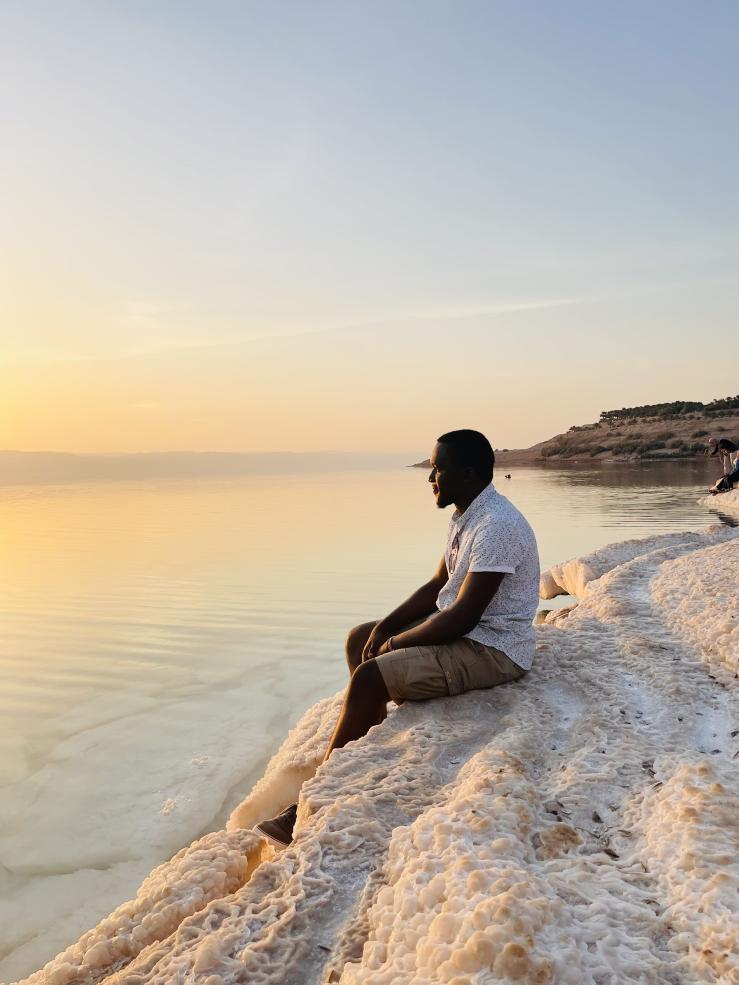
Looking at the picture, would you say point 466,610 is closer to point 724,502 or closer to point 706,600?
point 706,600

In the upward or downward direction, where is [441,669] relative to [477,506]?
downward

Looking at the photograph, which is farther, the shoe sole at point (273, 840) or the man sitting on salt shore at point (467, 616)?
the man sitting on salt shore at point (467, 616)

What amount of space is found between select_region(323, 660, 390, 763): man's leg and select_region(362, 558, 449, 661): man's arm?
2.15ft

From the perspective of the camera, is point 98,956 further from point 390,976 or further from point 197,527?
point 197,527

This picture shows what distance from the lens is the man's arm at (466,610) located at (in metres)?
3.70

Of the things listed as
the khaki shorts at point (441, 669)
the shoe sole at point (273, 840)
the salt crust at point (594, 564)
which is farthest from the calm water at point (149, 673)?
the salt crust at point (594, 564)

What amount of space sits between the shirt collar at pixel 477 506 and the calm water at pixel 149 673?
2182 millimetres

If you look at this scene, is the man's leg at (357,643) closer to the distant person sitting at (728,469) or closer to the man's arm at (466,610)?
the man's arm at (466,610)

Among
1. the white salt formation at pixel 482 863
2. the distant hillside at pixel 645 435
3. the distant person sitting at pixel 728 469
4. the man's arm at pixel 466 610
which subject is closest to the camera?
the white salt formation at pixel 482 863

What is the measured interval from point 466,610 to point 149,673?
440cm

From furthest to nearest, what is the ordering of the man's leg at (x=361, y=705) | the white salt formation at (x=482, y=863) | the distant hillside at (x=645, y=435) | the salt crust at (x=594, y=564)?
the distant hillside at (x=645, y=435) < the salt crust at (x=594, y=564) < the man's leg at (x=361, y=705) < the white salt formation at (x=482, y=863)

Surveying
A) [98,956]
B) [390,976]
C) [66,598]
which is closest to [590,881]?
[390,976]

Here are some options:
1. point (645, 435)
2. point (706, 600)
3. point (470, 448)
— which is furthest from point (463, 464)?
point (645, 435)

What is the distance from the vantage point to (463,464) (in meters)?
3.99
